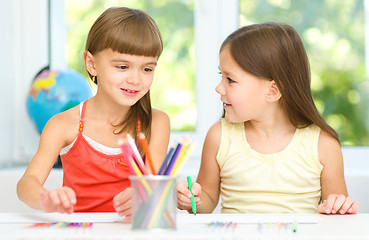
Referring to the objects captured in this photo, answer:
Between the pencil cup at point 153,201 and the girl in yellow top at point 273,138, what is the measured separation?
0.50 meters

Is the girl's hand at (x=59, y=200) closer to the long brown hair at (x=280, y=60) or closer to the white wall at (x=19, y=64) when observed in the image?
the long brown hair at (x=280, y=60)

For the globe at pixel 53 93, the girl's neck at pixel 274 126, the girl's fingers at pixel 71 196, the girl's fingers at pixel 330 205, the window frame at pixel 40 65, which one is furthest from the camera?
the window frame at pixel 40 65

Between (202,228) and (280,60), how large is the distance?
599 mm

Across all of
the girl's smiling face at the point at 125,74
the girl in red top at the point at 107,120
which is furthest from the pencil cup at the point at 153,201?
the girl's smiling face at the point at 125,74

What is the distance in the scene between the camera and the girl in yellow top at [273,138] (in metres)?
1.24

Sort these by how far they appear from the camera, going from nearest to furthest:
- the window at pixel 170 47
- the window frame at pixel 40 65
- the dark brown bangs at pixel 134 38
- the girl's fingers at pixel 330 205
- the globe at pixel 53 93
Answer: the girl's fingers at pixel 330 205
the dark brown bangs at pixel 134 38
the globe at pixel 53 93
the window frame at pixel 40 65
the window at pixel 170 47

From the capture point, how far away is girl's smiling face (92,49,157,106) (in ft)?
3.94

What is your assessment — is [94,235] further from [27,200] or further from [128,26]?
[128,26]

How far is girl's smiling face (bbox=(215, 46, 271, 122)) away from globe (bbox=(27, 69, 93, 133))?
0.77 meters

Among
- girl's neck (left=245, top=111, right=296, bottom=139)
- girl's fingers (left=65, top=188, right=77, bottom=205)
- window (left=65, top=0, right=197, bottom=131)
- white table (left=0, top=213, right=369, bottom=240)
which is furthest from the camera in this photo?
window (left=65, top=0, right=197, bottom=131)

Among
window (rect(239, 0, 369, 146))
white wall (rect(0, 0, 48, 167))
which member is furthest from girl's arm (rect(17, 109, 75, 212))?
window (rect(239, 0, 369, 146))

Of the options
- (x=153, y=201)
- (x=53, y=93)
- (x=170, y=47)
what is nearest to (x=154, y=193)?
(x=153, y=201)

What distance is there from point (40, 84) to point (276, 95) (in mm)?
972

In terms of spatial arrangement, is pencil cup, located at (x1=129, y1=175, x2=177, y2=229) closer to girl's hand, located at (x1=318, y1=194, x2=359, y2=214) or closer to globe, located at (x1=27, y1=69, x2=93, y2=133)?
girl's hand, located at (x1=318, y1=194, x2=359, y2=214)
